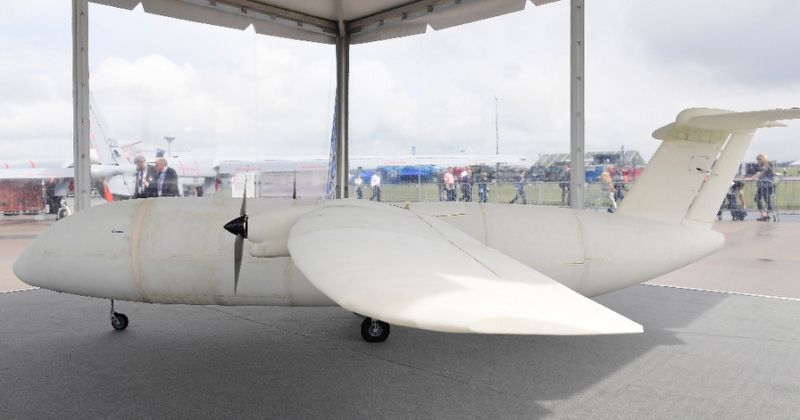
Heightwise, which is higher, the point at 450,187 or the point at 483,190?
the point at 450,187

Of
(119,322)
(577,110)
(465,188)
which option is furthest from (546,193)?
(119,322)

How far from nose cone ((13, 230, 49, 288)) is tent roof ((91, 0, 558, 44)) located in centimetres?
679

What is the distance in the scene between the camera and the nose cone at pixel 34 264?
682 centimetres

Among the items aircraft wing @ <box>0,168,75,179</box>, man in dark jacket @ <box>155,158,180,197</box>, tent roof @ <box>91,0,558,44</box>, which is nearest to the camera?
tent roof @ <box>91,0,558,44</box>

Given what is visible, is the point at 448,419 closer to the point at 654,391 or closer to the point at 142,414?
the point at 654,391

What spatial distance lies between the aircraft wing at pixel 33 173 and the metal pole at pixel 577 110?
2260cm

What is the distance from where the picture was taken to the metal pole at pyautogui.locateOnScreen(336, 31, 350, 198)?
15344 mm

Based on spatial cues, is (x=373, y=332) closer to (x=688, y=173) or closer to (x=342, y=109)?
(x=688, y=173)

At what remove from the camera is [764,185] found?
19609 millimetres

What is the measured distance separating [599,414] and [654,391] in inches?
37.7

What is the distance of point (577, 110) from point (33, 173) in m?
25.1

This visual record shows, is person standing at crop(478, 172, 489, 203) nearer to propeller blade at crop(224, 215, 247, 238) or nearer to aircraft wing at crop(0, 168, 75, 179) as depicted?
propeller blade at crop(224, 215, 247, 238)

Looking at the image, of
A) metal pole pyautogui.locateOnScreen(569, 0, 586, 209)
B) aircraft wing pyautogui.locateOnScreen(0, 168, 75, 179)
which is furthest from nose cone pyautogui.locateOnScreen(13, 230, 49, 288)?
aircraft wing pyautogui.locateOnScreen(0, 168, 75, 179)

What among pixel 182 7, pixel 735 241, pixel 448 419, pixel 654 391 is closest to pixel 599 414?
pixel 654 391
